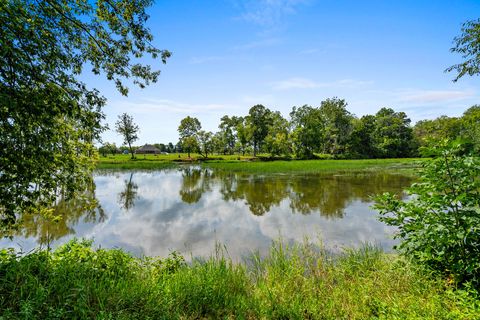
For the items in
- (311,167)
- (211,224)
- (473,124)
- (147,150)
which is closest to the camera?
(211,224)

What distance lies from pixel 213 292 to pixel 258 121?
2622 inches

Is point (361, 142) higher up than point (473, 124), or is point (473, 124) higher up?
point (473, 124)

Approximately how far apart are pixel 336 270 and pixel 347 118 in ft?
232

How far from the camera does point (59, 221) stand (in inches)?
448

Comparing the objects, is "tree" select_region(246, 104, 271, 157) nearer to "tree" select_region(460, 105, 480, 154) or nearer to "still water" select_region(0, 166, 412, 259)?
"tree" select_region(460, 105, 480, 154)

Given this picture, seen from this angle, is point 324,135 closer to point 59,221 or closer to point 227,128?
point 227,128

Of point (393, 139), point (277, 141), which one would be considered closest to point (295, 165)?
point (277, 141)

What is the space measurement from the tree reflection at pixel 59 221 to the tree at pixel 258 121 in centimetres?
5652

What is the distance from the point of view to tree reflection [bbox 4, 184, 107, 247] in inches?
377

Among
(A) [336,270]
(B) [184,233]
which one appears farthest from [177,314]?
(B) [184,233]

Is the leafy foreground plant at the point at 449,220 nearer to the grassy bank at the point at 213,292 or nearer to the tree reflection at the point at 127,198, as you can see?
the grassy bank at the point at 213,292

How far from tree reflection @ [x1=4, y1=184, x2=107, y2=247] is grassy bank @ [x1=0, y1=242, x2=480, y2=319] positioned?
3.16 metres

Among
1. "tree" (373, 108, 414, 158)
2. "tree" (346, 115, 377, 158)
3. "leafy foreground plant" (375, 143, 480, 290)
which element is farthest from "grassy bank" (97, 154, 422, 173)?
"leafy foreground plant" (375, 143, 480, 290)

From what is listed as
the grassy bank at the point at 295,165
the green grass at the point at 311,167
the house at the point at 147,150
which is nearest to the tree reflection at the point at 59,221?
the grassy bank at the point at 295,165
